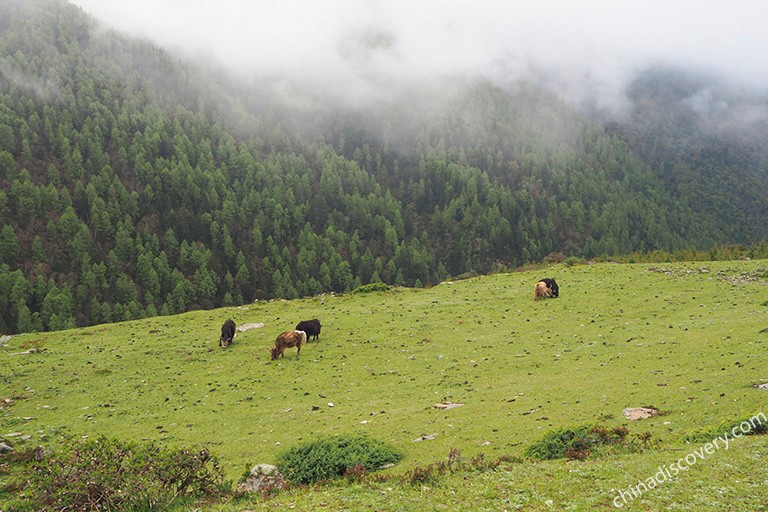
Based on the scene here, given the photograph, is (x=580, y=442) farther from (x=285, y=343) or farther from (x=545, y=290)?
(x=545, y=290)

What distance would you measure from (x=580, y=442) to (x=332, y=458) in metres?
7.45

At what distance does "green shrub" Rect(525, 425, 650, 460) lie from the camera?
15.0 m

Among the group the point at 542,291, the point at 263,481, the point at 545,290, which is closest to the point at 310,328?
the point at 542,291

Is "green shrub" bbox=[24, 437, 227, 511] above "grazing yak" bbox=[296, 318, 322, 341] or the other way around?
the other way around

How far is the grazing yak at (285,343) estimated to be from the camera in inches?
1340

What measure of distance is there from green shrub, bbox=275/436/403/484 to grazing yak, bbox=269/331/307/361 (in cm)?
1673

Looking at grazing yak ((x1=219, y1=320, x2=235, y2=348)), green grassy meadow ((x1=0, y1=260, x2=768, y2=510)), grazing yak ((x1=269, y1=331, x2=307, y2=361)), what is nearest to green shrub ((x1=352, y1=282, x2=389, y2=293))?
green grassy meadow ((x1=0, y1=260, x2=768, y2=510))

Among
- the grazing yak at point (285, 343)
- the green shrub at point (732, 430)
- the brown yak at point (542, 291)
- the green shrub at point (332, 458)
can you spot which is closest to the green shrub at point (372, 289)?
the brown yak at point (542, 291)

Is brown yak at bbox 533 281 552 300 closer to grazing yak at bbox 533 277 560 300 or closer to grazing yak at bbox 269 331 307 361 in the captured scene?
grazing yak at bbox 533 277 560 300

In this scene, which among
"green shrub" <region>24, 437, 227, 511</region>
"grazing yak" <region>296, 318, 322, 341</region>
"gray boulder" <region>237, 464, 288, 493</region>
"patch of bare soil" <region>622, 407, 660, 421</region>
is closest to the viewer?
"green shrub" <region>24, 437, 227, 511</region>

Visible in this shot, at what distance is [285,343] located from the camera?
113 feet

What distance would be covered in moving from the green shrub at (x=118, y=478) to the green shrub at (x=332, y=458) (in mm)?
2568

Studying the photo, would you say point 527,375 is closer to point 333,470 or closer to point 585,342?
point 585,342

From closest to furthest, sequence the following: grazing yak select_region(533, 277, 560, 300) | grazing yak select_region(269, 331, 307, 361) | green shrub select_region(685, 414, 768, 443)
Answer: green shrub select_region(685, 414, 768, 443) → grazing yak select_region(269, 331, 307, 361) → grazing yak select_region(533, 277, 560, 300)
